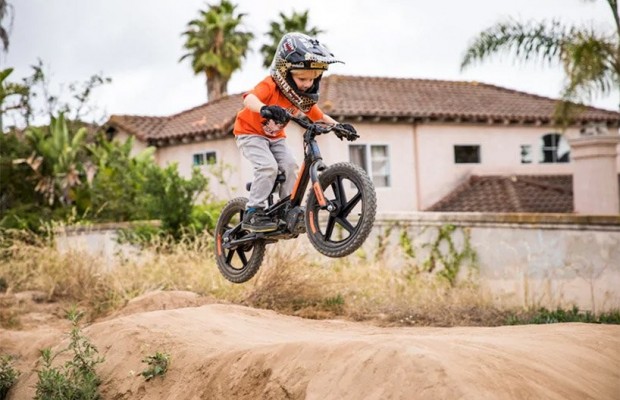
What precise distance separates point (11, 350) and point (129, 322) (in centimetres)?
221

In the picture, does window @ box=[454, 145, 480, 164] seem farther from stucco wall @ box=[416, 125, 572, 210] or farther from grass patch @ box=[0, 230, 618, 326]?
grass patch @ box=[0, 230, 618, 326]

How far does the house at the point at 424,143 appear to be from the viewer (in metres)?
24.7

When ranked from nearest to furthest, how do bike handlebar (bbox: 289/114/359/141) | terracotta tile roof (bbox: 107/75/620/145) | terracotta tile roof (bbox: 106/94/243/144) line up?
bike handlebar (bbox: 289/114/359/141) → terracotta tile roof (bbox: 107/75/620/145) → terracotta tile roof (bbox: 106/94/243/144)

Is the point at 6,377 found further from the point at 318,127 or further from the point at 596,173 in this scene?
the point at 596,173

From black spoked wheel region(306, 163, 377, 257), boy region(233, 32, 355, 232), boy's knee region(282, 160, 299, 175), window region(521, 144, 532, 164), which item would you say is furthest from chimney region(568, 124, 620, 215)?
black spoked wheel region(306, 163, 377, 257)

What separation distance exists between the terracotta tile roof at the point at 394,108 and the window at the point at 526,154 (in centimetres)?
86

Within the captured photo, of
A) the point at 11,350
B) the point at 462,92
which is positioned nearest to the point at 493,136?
the point at 462,92

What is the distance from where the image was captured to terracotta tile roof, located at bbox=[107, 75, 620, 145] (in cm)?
2484

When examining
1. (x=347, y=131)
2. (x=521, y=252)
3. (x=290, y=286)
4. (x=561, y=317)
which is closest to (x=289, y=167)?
(x=347, y=131)

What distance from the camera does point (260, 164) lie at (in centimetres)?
723

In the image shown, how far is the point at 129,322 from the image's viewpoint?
9039mm

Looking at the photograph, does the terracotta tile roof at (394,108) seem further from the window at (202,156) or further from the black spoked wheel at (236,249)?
the black spoked wheel at (236,249)

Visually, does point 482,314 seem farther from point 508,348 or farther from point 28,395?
point 28,395

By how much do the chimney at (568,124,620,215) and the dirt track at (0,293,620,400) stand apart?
38.2 feet
